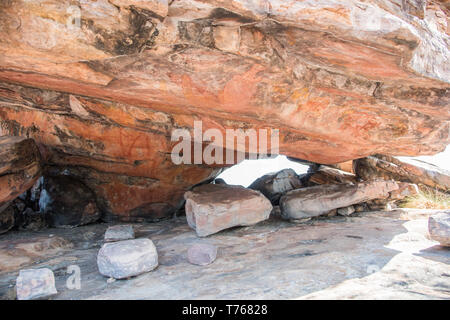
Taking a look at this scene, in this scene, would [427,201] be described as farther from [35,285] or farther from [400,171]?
[35,285]

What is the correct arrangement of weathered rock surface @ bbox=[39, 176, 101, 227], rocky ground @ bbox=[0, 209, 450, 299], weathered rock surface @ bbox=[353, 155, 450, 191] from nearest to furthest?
rocky ground @ bbox=[0, 209, 450, 299]
weathered rock surface @ bbox=[39, 176, 101, 227]
weathered rock surface @ bbox=[353, 155, 450, 191]

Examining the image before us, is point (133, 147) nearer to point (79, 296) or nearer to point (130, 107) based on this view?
point (130, 107)

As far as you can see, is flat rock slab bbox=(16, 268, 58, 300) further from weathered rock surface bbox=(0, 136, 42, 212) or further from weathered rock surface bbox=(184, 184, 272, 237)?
weathered rock surface bbox=(0, 136, 42, 212)

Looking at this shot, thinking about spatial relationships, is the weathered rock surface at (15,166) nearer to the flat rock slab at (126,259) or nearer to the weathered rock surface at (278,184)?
the flat rock slab at (126,259)

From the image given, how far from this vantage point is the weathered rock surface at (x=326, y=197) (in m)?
5.01

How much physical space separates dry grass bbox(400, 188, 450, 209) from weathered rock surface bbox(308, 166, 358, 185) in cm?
108

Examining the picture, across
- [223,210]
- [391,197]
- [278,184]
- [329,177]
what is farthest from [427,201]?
[223,210]

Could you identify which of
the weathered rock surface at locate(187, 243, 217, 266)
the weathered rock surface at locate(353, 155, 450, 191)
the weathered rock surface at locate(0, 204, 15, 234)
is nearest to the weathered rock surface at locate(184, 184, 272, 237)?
the weathered rock surface at locate(187, 243, 217, 266)

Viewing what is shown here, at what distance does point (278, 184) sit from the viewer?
6.74 metres

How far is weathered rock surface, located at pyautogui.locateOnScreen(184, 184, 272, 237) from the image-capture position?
4176 millimetres

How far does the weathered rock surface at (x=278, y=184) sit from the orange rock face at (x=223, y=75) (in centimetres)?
128

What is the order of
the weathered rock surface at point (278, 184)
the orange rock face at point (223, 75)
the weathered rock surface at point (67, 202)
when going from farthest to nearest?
the weathered rock surface at point (278, 184), the weathered rock surface at point (67, 202), the orange rock face at point (223, 75)

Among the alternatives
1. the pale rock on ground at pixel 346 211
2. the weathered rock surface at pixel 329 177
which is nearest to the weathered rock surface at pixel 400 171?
the weathered rock surface at pixel 329 177

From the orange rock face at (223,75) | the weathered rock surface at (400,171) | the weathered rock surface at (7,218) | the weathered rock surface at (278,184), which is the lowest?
the weathered rock surface at (7,218)
